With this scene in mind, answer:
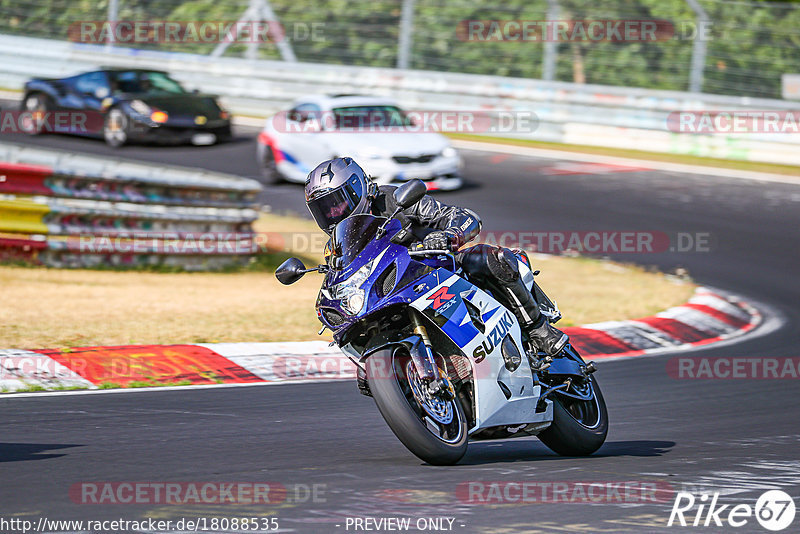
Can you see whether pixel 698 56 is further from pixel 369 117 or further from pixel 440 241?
pixel 440 241

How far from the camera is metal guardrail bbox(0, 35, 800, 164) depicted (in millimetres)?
21297

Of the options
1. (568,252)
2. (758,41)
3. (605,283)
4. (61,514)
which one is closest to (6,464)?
(61,514)

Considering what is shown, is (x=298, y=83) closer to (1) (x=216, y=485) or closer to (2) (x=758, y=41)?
(2) (x=758, y=41)

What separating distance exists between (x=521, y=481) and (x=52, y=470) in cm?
220

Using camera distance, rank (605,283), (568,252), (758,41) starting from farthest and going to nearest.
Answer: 1. (758,41)
2. (568,252)
3. (605,283)

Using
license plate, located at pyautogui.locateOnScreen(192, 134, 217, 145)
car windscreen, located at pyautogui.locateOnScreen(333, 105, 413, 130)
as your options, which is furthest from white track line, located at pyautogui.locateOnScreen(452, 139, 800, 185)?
license plate, located at pyautogui.locateOnScreen(192, 134, 217, 145)

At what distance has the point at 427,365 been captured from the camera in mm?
5926

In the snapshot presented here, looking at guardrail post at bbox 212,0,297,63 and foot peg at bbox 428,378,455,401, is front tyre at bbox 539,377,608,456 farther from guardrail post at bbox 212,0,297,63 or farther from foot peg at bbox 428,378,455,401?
guardrail post at bbox 212,0,297,63

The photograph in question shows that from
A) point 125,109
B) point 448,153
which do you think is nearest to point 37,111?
point 125,109

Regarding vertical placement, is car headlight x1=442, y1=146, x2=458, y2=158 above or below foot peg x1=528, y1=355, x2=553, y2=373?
below

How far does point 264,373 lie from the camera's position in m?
9.21

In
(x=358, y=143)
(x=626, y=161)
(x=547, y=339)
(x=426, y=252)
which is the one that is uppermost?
(x=426, y=252)

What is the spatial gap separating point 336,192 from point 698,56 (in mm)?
16968

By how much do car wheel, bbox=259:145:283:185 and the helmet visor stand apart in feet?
44.7
